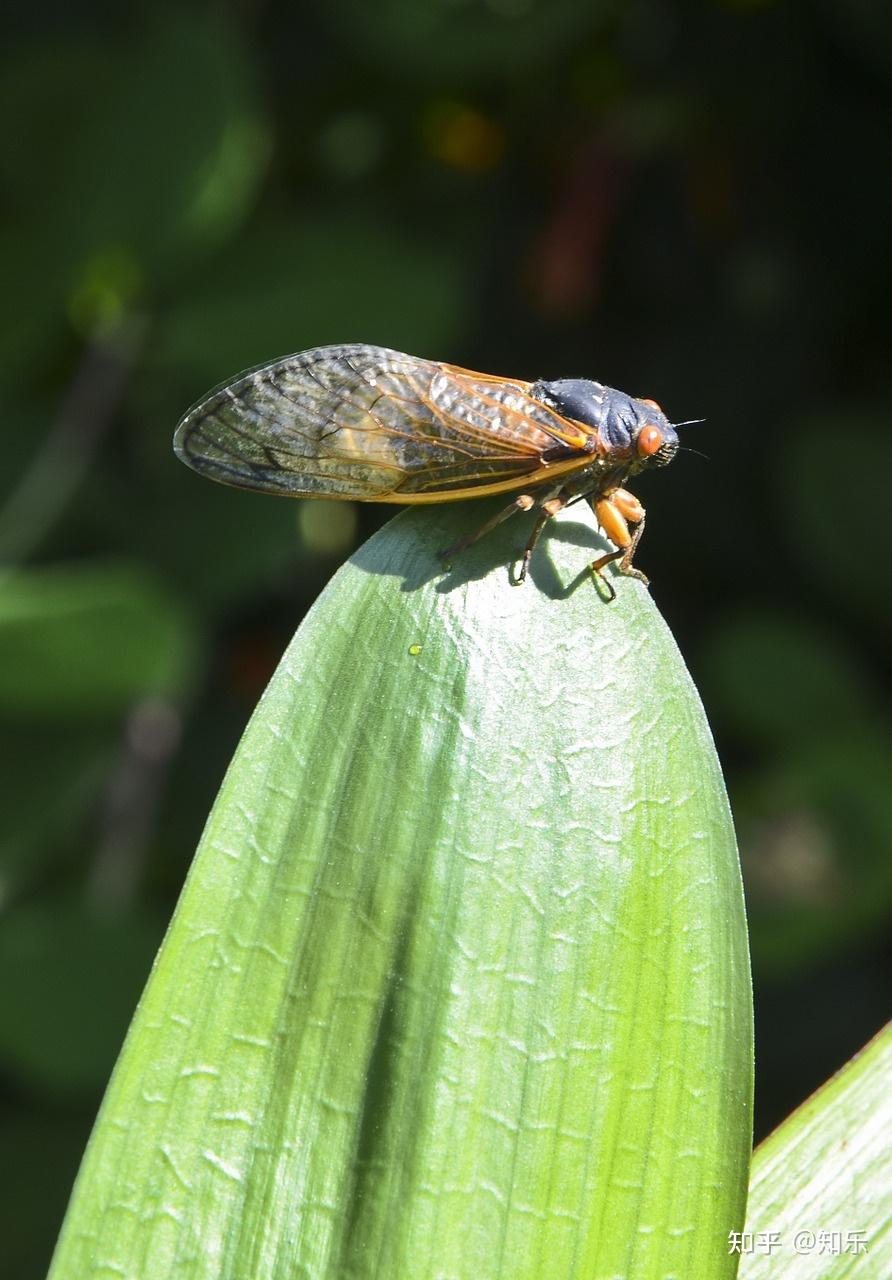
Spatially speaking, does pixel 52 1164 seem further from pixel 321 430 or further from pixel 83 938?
pixel 321 430

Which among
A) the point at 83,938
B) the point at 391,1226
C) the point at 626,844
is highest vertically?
the point at 83,938

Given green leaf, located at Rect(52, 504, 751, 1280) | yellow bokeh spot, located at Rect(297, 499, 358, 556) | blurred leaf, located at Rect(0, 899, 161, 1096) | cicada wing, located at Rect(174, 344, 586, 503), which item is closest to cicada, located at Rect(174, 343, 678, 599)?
cicada wing, located at Rect(174, 344, 586, 503)

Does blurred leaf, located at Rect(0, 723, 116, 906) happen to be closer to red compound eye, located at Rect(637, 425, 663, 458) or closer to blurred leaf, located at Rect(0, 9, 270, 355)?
blurred leaf, located at Rect(0, 9, 270, 355)

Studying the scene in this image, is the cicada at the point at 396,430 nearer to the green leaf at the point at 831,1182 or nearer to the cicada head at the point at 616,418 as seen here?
the cicada head at the point at 616,418

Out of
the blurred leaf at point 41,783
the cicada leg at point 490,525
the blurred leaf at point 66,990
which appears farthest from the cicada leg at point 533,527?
the blurred leaf at point 66,990

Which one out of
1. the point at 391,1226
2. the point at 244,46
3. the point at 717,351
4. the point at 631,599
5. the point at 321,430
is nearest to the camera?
the point at 391,1226

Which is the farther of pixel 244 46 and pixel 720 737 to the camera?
pixel 720 737

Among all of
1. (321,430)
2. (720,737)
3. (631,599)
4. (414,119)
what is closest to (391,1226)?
(631,599)
